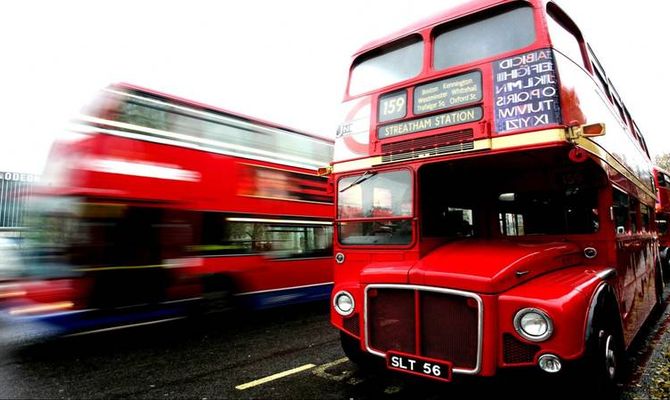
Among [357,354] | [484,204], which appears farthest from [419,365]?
[484,204]

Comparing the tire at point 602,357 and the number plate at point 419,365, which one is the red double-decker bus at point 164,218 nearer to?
the number plate at point 419,365

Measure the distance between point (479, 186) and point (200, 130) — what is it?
16.4 ft

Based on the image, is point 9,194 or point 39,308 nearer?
point 39,308

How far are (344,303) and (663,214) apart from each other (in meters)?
14.6

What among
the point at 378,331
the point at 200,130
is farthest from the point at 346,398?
the point at 200,130

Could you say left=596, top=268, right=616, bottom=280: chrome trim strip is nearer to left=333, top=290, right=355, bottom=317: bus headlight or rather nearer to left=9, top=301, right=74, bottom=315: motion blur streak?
left=333, top=290, right=355, bottom=317: bus headlight

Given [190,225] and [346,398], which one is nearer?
[346,398]

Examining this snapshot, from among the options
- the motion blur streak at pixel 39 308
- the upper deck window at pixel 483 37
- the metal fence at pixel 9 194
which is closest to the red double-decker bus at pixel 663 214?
the upper deck window at pixel 483 37

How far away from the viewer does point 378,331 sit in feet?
12.7

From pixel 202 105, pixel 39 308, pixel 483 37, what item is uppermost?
pixel 202 105

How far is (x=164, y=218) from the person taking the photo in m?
6.87

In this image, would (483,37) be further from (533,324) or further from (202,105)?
(202,105)

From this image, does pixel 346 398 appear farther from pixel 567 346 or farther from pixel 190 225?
pixel 190 225

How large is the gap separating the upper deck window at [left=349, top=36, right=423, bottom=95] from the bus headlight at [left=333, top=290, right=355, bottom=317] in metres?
2.63
